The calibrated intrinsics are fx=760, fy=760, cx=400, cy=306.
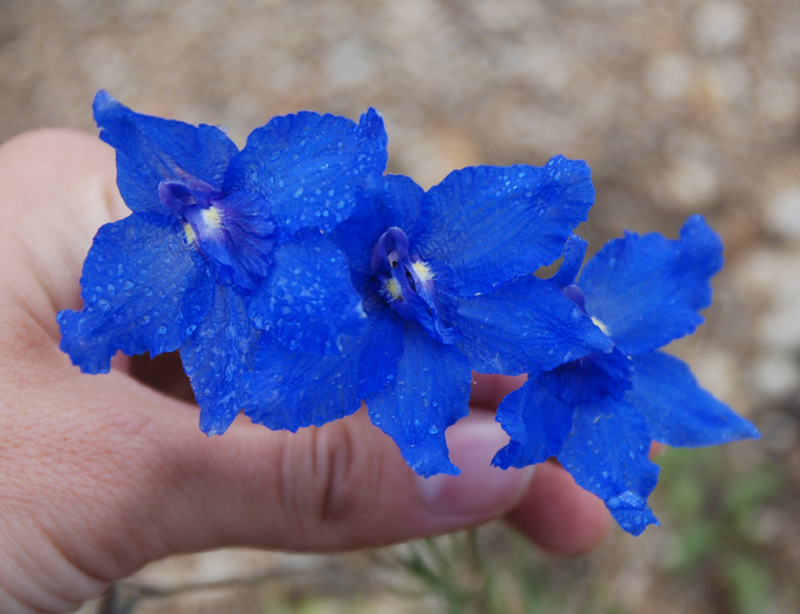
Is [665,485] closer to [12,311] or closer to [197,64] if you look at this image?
[12,311]

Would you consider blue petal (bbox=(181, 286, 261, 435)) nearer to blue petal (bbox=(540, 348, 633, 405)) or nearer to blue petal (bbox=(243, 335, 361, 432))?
blue petal (bbox=(243, 335, 361, 432))

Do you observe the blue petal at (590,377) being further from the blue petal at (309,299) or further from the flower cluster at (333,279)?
the blue petal at (309,299)

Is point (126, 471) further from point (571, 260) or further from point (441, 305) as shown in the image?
point (571, 260)

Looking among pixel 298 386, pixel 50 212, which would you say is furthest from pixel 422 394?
pixel 50 212

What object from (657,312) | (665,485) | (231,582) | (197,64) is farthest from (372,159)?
(197,64)

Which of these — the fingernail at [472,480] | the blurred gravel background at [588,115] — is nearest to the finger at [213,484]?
the fingernail at [472,480]

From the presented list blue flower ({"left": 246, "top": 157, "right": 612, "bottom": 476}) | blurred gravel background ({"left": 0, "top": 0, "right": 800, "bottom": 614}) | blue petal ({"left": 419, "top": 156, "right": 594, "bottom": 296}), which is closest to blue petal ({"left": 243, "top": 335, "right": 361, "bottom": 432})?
blue flower ({"left": 246, "top": 157, "right": 612, "bottom": 476})
